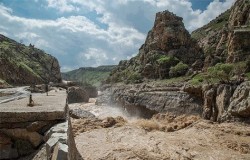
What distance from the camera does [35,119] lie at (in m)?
4.59

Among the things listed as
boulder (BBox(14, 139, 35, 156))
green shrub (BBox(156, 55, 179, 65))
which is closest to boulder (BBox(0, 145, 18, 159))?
boulder (BBox(14, 139, 35, 156))

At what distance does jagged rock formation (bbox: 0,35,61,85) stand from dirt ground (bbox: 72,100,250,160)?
29400 millimetres

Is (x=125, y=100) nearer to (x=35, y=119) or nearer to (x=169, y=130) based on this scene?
(x=169, y=130)

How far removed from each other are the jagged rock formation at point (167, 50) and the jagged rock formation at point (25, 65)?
18998 mm

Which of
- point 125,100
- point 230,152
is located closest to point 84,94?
point 125,100

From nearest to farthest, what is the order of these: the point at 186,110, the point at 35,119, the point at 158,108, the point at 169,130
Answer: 1. the point at 35,119
2. the point at 169,130
3. the point at 186,110
4. the point at 158,108

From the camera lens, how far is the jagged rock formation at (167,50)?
48.9 m

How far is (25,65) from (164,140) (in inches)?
1916

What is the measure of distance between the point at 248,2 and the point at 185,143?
144 feet

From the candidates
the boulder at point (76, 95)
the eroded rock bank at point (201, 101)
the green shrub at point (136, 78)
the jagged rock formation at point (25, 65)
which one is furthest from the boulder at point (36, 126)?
the boulder at point (76, 95)

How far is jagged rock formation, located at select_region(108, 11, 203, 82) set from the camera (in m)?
48.9

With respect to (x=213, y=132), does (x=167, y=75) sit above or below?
above

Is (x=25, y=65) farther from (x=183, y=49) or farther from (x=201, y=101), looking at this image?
(x=201, y=101)

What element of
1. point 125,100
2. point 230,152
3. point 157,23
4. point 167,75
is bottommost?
point 230,152
